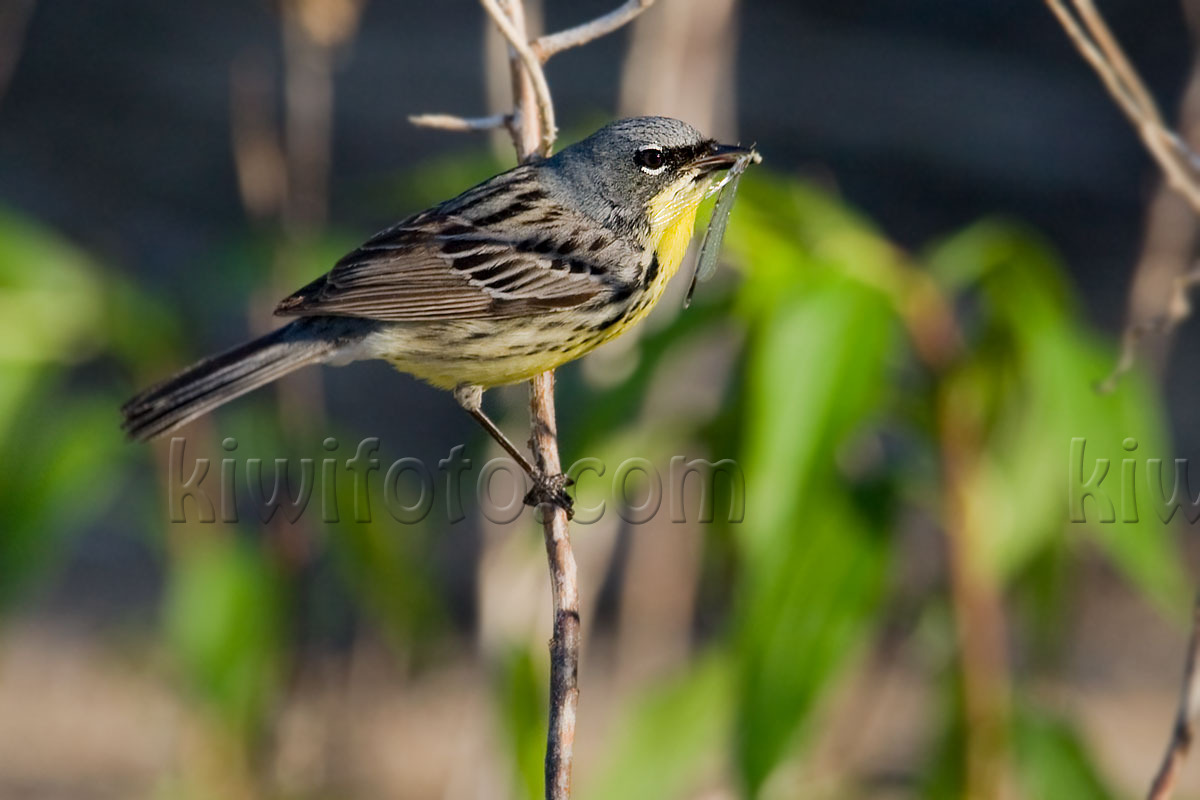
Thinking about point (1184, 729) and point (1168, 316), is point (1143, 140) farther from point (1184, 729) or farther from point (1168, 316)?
point (1184, 729)

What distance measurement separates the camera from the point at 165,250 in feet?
31.1

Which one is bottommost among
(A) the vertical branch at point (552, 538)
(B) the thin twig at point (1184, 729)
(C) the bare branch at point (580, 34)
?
(B) the thin twig at point (1184, 729)

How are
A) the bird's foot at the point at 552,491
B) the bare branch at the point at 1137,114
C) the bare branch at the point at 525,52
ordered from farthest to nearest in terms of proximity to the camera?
the bird's foot at the point at 552,491, the bare branch at the point at 1137,114, the bare branch at the point at 525,52

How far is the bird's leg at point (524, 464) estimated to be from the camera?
3.57m

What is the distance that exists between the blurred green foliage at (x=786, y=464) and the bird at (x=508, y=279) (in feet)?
0.52

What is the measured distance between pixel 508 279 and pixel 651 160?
1.69 feet

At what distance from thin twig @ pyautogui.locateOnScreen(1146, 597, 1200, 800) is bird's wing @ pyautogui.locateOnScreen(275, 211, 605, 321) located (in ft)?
5.58

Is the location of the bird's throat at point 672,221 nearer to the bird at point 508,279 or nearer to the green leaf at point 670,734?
the bird at point 508,279

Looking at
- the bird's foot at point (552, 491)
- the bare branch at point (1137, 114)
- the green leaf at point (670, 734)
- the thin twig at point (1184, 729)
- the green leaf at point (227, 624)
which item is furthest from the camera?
the green leaf at point (227, 624)

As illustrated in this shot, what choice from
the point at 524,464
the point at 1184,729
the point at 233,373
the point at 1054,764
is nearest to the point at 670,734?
the point at 524,464

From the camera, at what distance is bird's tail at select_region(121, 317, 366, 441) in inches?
144

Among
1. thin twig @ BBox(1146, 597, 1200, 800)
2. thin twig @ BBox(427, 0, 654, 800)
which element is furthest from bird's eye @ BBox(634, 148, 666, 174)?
thin twig @ BBox(1146, 597, 1200, 800)

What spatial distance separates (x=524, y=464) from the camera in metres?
4.07

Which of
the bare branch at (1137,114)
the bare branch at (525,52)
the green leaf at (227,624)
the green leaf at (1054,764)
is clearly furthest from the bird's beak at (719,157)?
the green leaf at (227,624)
